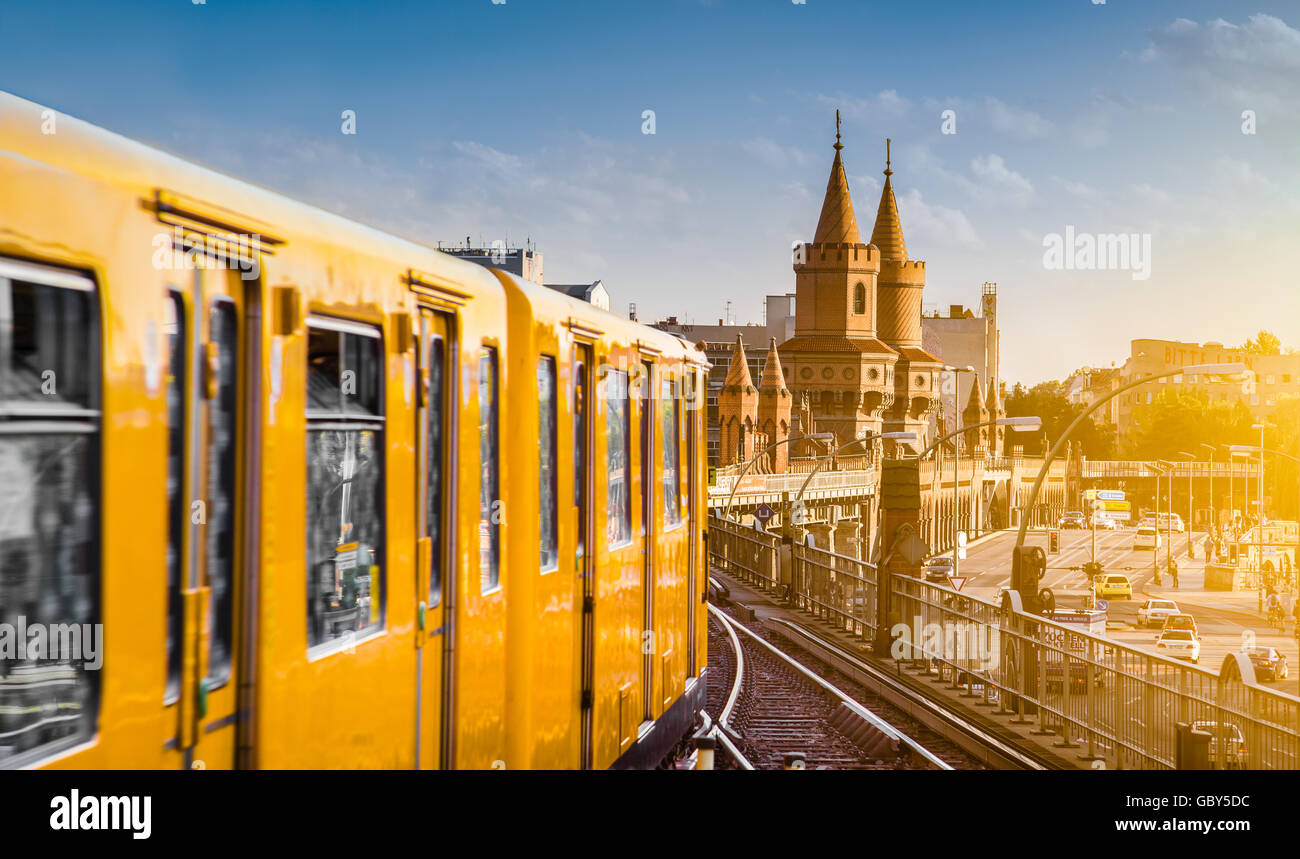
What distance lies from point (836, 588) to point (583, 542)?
49.9 ft

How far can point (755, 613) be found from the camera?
24578 mm

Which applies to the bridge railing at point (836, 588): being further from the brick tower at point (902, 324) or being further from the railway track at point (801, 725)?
the brick tower at point (902, 324)

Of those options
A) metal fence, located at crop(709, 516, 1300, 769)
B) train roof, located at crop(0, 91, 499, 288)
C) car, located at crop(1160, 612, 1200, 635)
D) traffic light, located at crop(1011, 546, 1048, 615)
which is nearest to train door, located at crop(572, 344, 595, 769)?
train roof, located at crop(0, 91, 499, 288)

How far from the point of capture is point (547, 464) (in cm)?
725

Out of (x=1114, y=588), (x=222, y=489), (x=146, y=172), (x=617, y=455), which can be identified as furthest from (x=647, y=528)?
(x=1114, y=588)

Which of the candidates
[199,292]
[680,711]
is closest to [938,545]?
[680,711]

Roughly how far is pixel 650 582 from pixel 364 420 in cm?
511

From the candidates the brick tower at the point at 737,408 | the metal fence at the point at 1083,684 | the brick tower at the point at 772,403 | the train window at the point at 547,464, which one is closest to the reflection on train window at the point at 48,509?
the train window at the point at 547,464

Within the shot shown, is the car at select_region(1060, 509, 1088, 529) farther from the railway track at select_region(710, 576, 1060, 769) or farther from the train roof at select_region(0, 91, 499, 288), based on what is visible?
the train roof at select_region(0, 91, 499, 288)

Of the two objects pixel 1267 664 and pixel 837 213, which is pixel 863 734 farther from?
pixel 837 213

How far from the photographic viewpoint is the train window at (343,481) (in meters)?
4.73

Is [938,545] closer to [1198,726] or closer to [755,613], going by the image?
[755,613]

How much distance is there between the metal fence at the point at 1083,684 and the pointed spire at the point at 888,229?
131758mm

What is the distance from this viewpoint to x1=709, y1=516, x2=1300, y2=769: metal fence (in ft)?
30.2
